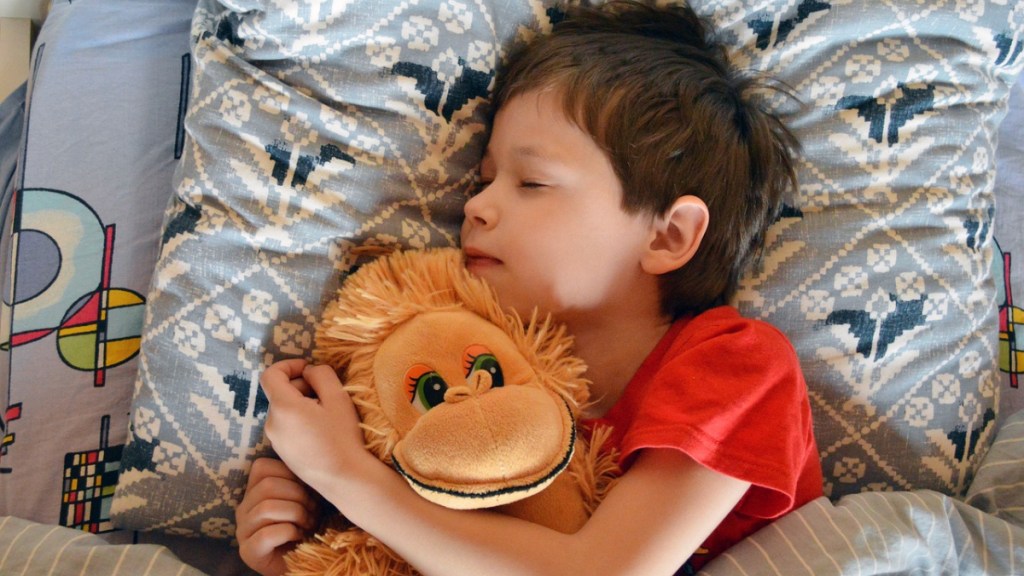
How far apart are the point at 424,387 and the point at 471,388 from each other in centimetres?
5

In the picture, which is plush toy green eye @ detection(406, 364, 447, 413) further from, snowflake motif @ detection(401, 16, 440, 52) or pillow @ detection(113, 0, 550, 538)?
snowflake motif @ detection(401, 16, 440, 52)

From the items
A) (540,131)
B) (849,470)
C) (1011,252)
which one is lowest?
(849,470)

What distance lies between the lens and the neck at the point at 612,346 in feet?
3.22

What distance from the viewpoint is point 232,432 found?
0.91 meters

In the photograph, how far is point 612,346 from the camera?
1.00 metres

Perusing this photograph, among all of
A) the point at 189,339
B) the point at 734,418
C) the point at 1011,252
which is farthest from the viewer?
the point at 1011,252

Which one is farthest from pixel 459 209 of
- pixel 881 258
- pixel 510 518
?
pixel 881 258

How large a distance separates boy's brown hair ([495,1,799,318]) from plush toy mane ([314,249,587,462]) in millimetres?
207

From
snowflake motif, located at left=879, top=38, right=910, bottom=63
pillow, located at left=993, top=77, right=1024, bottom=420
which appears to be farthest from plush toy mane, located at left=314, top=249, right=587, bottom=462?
Answer: pillow, located at left=993, top=77, right=1024, bottom=420

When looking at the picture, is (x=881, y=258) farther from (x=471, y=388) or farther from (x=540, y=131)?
(x=471, y=388)

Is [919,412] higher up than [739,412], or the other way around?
[739,412]

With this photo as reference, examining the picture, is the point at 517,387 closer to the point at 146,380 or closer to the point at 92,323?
the point at 146,380

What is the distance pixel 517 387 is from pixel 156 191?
2.05 ft

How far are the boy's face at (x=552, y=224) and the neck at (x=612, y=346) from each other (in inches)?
1.3
